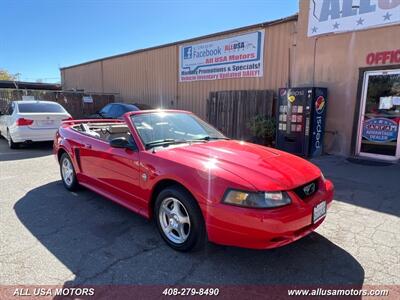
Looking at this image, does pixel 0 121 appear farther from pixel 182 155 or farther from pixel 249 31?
pixel 182 155

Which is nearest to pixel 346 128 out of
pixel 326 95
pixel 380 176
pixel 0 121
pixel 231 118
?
pixel 326 95

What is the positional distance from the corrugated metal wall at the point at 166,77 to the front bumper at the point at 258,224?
296 inches

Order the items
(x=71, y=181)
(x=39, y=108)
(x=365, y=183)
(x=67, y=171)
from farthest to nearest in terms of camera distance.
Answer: (x=39, y=108) < (x=365, y=183) < (x=67, y=171) < (x=71, y=181)

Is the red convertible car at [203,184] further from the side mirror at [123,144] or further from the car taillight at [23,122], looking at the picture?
the car taillight at [23,122]

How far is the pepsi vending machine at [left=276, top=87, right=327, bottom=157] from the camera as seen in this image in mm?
8000

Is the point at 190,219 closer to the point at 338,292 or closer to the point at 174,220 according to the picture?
the point at 174,220

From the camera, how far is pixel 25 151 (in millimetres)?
9211

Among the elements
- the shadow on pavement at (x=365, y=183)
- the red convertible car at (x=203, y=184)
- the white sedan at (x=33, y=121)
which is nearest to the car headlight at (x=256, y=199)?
the red convertible car at (x=203, y=184)

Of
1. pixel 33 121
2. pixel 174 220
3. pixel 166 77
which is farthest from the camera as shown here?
pixel 166 77

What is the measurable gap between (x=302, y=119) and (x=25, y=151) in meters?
8.02

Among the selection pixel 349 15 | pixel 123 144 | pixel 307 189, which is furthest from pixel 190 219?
pixel 349 15

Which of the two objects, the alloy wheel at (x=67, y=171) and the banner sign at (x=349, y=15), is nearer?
the alloy wheel at (x=67, y=171)

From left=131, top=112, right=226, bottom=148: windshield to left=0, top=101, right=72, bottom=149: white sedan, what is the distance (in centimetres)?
622

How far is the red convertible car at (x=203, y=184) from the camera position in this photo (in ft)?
8.78
